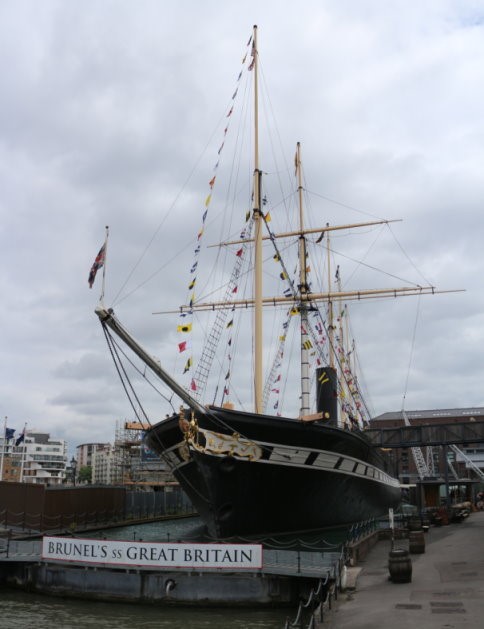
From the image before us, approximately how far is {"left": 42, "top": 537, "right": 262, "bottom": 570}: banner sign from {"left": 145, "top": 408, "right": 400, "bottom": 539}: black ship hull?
14.3 feet

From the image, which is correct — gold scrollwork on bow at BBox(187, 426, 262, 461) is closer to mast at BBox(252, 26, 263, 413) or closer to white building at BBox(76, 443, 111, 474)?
mast at BBox(252, 26, 263, 413)

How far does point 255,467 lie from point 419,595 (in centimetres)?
863

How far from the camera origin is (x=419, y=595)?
1298cm

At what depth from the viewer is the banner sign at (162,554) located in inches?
614

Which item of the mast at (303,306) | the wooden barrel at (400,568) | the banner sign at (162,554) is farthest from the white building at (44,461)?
the wooden barrel at (400,568)

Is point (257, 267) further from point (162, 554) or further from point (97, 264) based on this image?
point (162, 554)

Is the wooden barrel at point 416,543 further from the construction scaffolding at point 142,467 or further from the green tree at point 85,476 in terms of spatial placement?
the green tree at point 85,476

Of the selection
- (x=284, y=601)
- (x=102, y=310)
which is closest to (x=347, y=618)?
(x=284, y=601)

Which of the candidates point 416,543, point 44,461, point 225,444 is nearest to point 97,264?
point 225,444

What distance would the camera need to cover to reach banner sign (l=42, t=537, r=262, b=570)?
15594mm

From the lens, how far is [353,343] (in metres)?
67.2

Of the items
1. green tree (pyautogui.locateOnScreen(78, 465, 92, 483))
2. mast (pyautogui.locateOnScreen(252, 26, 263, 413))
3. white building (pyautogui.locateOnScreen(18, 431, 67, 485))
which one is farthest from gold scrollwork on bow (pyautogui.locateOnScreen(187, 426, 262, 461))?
green tree (pyautogui.locateOnScreen(78, 465, 92, 483))

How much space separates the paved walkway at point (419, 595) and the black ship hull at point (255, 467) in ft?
12.0

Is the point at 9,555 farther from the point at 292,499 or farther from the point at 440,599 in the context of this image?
the point at 440,599
